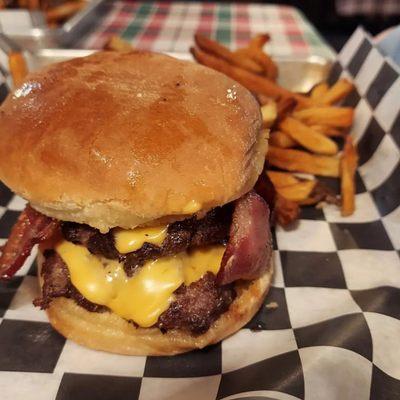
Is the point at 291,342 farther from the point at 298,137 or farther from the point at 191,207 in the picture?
the point at 298,137

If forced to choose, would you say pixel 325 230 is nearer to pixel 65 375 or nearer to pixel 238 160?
pixel 238 160

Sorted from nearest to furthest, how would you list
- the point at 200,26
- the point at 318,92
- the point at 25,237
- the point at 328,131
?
the point at 25,237 → the point at 328,131 → the point at 318,92 → the point at 200,26

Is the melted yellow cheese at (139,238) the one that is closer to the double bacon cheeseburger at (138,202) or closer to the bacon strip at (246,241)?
the double bacon cheeseburger at (138,202)

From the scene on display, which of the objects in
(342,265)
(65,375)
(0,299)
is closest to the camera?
(65,375)

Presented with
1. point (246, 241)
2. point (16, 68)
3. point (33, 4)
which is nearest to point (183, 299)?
point (246, 241)

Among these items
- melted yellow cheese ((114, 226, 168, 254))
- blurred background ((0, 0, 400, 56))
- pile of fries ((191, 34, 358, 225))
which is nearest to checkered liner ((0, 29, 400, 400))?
pile of fries ((191, 34, 358, 225))

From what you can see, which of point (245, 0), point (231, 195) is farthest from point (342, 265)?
point (245, 0)

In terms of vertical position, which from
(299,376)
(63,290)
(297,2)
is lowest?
(297,2)
